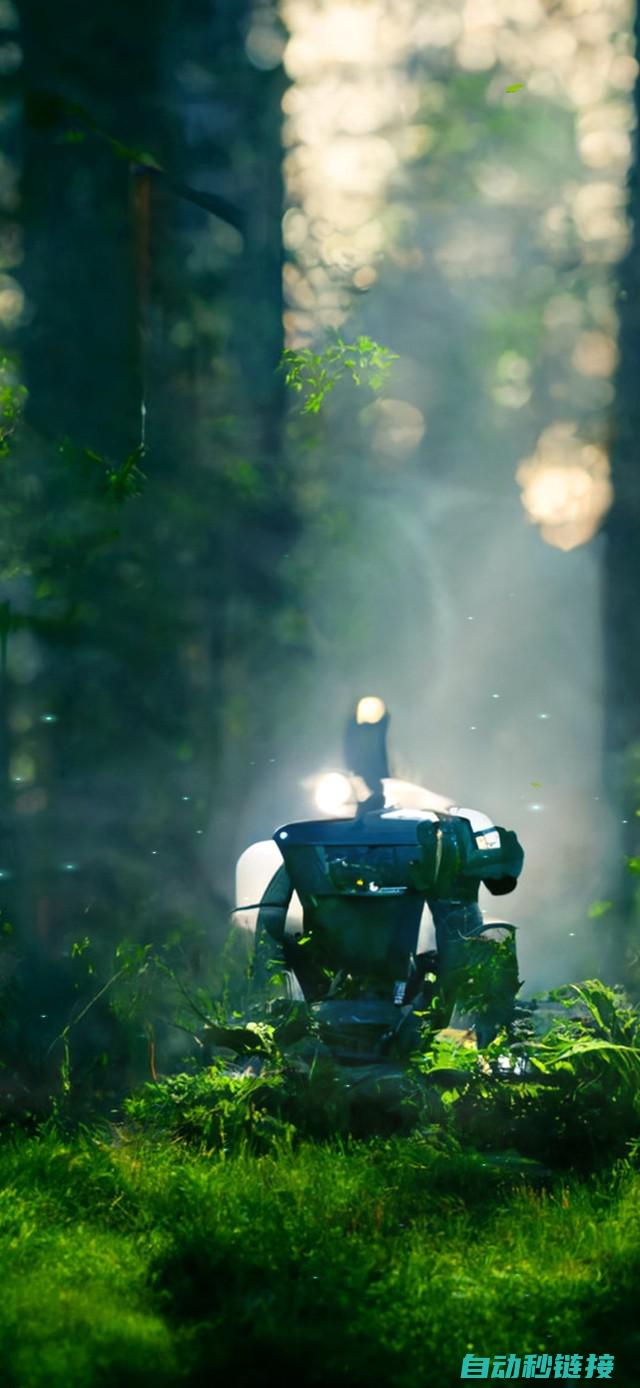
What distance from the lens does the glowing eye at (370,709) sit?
5.35m

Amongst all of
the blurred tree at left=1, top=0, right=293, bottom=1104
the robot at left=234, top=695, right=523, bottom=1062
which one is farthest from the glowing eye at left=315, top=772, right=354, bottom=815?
the blurred tree at left=1, top=0, right=293, bottom=1104

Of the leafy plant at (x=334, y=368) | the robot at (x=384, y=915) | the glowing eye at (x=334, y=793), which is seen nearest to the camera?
the robot at (x=384, y=915)

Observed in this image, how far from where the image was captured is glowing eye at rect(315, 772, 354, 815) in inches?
208

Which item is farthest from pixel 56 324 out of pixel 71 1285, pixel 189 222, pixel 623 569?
pixel 71 1285

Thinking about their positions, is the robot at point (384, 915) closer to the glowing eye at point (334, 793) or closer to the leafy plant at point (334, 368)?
the glowing eye at point (334, 793)

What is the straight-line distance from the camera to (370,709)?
17.6 feet

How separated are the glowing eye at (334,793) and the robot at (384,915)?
21 millimetres

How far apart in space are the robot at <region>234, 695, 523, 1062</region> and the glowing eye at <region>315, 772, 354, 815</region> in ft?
0.07

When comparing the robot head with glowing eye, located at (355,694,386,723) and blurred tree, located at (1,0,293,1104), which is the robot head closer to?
glowing eye, located at (355,694,386,723)

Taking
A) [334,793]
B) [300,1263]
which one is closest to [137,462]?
[334,793]

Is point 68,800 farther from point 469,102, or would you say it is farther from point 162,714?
point 469,102

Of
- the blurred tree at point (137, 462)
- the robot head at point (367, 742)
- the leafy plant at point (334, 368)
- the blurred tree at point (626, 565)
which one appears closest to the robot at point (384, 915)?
the robot head at point (367, 742)

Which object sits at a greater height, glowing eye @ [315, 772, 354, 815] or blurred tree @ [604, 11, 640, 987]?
blurred tree @ [604, 11, 640, 987]

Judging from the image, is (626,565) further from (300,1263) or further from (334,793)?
(300,1263)
